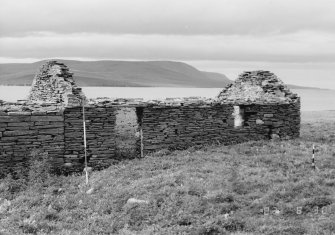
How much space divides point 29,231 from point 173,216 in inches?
131

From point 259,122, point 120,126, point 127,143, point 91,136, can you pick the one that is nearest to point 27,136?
point 91,136

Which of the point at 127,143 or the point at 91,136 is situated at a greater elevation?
the point at 91,136

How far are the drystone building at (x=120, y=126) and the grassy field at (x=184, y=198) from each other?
104 centimetres

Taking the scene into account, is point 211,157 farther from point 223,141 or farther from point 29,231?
point 29,231

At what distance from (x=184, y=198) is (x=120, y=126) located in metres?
9.51

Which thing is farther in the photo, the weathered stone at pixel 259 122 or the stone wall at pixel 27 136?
the weathered stone at pixel 259 122

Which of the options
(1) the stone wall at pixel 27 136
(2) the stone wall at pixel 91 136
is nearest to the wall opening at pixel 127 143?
(2) the stone wall at pixel 91 136

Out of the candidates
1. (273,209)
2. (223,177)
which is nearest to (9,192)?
(223,177)

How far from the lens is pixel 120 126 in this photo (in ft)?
68.1

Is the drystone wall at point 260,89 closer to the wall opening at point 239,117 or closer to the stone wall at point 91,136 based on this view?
the wall opening at point 239,117

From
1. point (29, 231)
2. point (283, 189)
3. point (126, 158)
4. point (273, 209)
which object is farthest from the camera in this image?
point (126, 158)

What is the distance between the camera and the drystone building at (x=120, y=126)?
15578mm

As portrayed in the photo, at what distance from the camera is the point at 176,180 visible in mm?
13211

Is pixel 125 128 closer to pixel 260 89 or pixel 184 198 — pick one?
pixel 260 89
